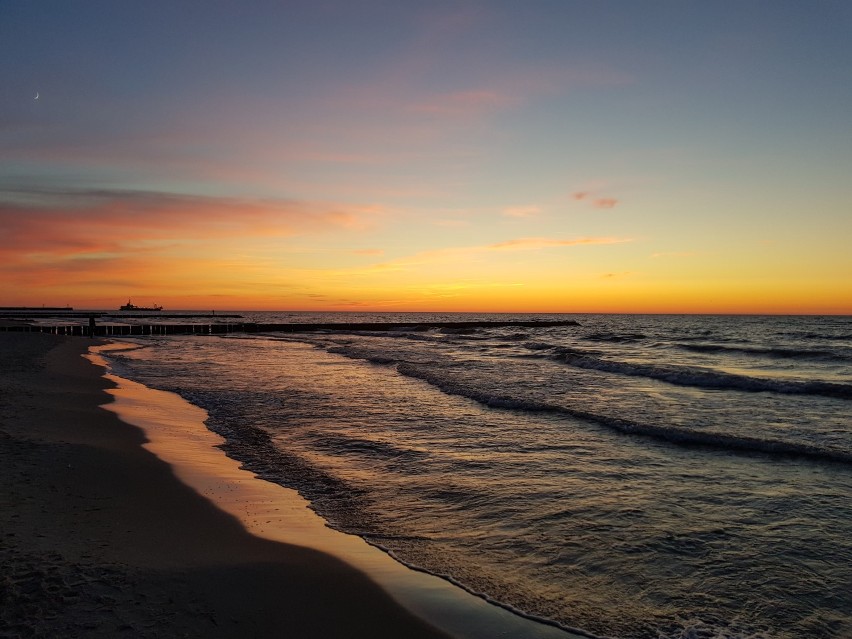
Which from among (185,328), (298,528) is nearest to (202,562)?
(298,528)

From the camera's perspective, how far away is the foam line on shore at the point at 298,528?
531 centimetres

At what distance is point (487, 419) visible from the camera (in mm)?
16328

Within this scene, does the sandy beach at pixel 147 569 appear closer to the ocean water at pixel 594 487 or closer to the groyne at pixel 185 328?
the ocean water at pixel 594 487

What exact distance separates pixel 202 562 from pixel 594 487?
6.60m

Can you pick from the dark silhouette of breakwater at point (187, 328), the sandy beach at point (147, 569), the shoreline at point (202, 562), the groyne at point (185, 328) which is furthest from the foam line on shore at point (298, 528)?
the groyne at point (185, 328)


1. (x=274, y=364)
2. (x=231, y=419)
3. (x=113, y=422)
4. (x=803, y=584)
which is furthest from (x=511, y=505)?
(x=274, y=364)

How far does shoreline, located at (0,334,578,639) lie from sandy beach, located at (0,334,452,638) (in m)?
0.02

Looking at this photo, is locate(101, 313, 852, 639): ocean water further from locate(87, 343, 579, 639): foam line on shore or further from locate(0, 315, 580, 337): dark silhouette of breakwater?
locate(0, 315, 580, 337): dark silhouette of breakwater

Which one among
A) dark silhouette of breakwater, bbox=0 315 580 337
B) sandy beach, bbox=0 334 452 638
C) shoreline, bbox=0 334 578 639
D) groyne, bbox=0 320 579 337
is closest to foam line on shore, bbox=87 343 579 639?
shoreline, bbox=0 334 578 639

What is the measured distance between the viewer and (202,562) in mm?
6152

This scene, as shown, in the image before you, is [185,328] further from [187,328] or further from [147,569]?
[147,569]

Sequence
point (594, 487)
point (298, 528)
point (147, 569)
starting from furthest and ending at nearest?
point (594, 487), point (298, 528), point (147, 569)

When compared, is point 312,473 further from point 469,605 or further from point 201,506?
point 469,605

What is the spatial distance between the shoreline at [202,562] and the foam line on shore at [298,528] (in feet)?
0.08
